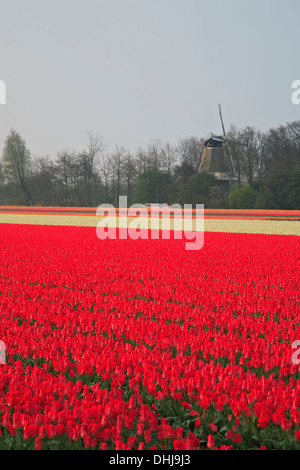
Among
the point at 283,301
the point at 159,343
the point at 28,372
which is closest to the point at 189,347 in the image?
the point at 159,343

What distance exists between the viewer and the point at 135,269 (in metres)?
9.98

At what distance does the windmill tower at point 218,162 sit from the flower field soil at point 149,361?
4747 cm

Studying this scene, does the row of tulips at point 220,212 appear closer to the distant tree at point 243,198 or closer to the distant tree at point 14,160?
the distant tree at point 243,198

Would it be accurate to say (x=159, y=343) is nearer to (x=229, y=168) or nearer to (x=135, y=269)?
(x=135, y=269)

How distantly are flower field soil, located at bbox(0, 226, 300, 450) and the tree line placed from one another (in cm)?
3894

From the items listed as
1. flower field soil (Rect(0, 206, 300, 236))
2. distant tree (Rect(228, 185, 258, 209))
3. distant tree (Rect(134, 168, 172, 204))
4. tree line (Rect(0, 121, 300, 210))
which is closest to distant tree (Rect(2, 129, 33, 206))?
tree line (Rect(0, 121, 300, 210))

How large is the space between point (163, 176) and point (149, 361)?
55.4 metres

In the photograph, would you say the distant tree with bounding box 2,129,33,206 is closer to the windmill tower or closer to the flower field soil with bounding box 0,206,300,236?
the flower field soil with bounding box 0,206,300,236

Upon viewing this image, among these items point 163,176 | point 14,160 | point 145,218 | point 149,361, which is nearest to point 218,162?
point 163,176

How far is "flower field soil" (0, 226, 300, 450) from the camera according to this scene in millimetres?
2896

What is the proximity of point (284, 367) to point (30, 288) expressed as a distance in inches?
193

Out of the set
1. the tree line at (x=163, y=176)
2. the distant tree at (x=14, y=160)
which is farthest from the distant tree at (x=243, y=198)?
the distant tree at (x=14, y=160)

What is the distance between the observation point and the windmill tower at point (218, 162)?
5550 cm
